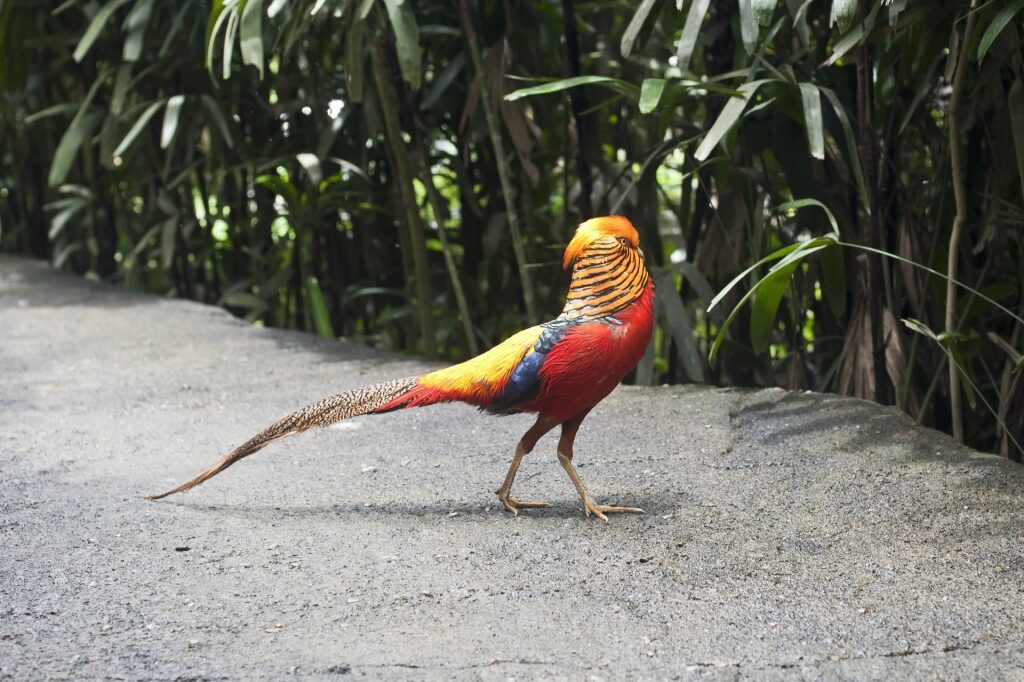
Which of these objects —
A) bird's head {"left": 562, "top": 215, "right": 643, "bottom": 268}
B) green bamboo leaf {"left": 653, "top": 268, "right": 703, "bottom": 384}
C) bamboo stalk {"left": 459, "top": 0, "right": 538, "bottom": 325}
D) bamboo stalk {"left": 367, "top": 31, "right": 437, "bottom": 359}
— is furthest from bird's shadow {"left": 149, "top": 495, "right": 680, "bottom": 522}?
bamboo stalk {"left": 367, "top": 31, "right": 437, "bottom": 359}

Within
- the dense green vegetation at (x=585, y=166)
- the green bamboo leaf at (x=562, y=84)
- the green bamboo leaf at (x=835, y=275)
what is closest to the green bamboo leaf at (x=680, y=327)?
the dense green vegetation at (x=585, y=166)

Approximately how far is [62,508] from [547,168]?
10.0ft

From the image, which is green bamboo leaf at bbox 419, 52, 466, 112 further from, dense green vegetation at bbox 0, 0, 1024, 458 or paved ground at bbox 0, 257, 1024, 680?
paved ground at bbox 0, 257, 1024, 680

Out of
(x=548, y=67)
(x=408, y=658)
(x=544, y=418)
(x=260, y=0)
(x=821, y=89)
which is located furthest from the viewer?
(x=548, y=67)

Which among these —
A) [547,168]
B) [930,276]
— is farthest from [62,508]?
[547,168]

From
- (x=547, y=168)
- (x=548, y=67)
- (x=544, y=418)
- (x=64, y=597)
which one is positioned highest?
(x=548, y=67)

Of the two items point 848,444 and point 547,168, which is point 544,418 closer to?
point 848,444

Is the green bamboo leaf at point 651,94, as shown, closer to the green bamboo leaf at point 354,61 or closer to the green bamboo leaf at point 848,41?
the green bamboo leaf at point 848,41

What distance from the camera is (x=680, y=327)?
132 inches

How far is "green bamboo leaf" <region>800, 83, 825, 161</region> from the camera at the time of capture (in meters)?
2.65

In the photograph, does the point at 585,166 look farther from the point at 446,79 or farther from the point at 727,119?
the point at 727,119

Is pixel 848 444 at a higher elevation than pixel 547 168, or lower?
Result: lower

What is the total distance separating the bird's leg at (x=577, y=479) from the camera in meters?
2.30

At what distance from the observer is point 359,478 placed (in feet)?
8.70
